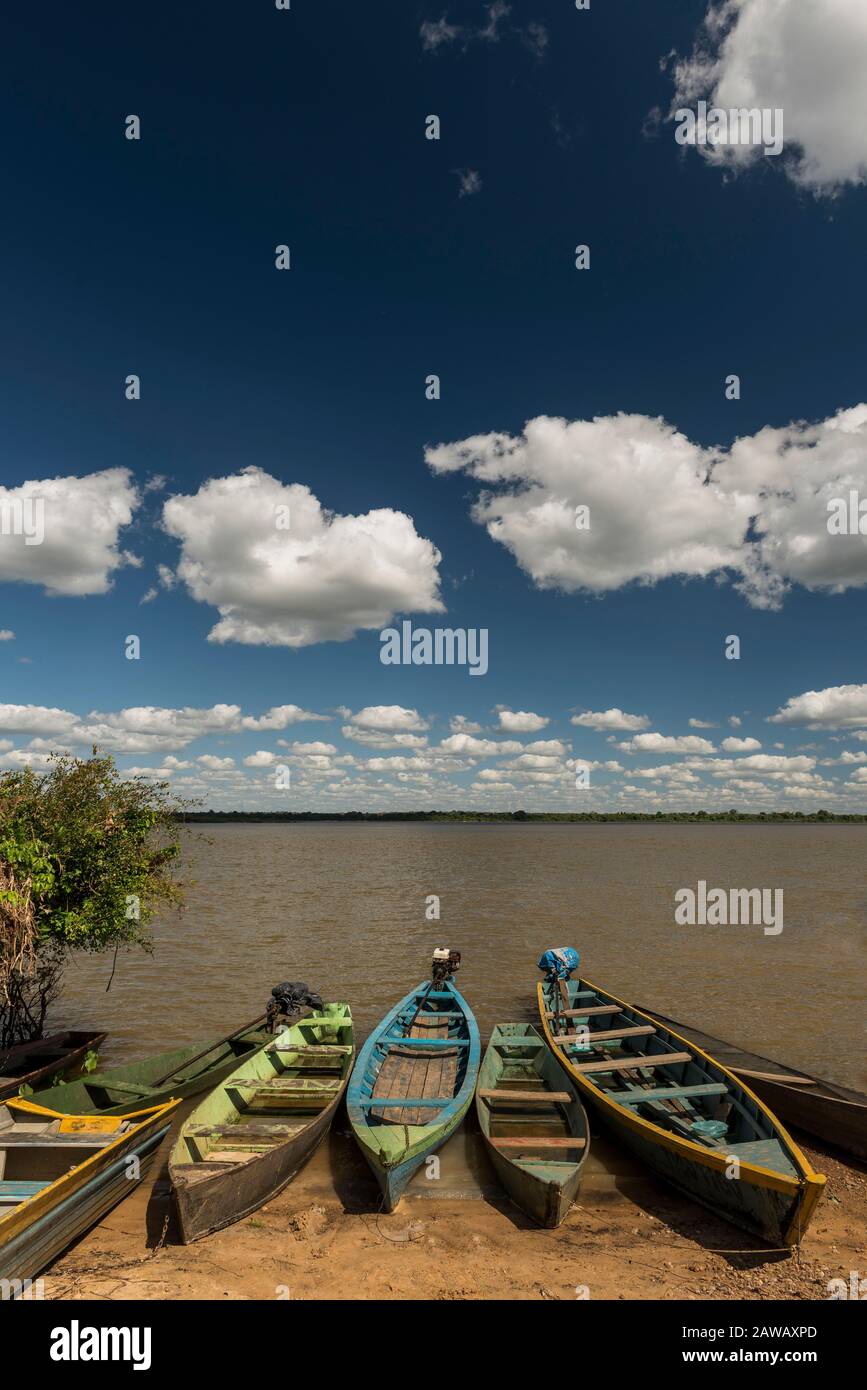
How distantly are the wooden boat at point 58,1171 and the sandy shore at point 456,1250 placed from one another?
41 centimetres

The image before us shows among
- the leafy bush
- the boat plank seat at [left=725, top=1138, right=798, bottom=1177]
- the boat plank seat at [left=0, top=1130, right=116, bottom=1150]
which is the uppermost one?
the leafy bush

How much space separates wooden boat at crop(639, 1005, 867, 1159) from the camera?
11.2 meters

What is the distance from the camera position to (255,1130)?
429 inches

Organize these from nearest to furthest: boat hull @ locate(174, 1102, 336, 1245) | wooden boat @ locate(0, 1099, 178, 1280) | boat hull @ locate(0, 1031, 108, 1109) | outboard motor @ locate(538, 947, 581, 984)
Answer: wooden boat @ locate(0, 1099, 178, 1280) → boat hull @ locate(174, 1102, 336, 1245) → boat hull @ locate(0, 1031, 108, 1109) → outboard motor @ locate(538, 947, 581, 984)

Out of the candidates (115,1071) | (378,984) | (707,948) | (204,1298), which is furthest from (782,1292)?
(707,948)

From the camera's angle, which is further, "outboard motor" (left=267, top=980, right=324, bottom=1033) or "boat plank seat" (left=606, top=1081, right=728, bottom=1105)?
"outboard motor" (left=267, top=980, right=324, bottom=1033)

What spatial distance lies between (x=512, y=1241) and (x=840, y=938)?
30687 millimetres

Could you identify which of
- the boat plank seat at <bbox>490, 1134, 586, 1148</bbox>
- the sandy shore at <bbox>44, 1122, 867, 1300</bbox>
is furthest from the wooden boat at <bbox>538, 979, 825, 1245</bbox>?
the boat plank seat at <bbox>490, 1134, 586, 1148</bbox>

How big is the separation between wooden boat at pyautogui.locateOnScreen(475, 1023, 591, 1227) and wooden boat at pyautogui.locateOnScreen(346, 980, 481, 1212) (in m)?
0.63

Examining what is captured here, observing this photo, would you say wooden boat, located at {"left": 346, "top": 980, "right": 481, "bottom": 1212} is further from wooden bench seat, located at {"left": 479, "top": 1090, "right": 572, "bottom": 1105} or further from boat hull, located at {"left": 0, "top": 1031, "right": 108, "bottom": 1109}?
boat hull, located at {"left": 0, "top": 1031, "right": 108, "bottom": 1109}

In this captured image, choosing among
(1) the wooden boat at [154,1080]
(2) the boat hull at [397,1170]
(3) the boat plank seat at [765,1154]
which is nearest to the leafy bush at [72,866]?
(1) the wooden boat at [154,1080]

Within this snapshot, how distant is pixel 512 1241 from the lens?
900 cm

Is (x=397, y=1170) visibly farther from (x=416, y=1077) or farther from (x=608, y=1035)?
(x=608, y=1035)
